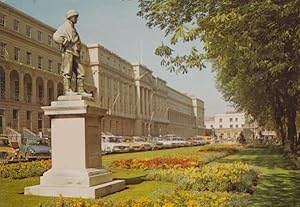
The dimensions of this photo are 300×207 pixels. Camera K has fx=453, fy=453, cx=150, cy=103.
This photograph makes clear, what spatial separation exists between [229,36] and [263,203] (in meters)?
4.12

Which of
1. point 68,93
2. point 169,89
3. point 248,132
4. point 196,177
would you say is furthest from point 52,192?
point 169,89

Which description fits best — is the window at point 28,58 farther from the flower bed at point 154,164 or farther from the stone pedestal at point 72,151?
the stone pedestal at point 72,151

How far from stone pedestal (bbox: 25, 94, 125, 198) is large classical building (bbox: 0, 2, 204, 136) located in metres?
3.53

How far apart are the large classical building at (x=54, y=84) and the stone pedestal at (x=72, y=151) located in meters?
3.53

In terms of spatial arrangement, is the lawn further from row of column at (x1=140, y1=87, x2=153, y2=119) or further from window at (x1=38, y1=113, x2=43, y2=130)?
row of column at (x1=140, y1=87, x2=153, y2=119)

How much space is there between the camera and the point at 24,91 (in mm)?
62125

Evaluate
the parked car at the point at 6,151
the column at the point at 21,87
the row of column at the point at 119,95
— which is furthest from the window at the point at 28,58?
the parked car at the point at 6,151

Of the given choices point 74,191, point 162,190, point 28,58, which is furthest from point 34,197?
point 28,58

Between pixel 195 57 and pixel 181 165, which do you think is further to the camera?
pixel 181 165

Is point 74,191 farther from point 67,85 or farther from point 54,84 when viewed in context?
point 54,84

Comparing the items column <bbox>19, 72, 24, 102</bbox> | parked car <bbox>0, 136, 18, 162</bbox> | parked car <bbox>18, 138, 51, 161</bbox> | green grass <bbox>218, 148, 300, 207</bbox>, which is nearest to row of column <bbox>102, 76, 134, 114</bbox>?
column <bbox>19, 72, 24, 102</bbox>

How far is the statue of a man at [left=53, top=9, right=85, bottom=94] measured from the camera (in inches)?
511

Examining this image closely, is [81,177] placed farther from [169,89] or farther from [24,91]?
[169,89]

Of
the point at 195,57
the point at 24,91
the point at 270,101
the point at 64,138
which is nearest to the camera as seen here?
the point at 195,57
